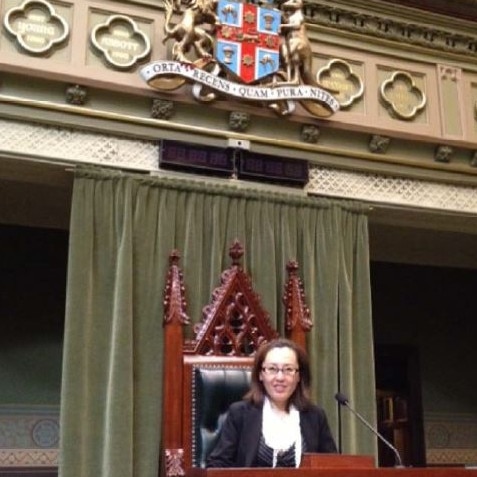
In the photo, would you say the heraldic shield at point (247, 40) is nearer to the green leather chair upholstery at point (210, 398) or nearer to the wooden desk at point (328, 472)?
the green leather chair upholstery at point (210, 398)

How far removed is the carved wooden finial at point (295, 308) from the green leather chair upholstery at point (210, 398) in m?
0.50

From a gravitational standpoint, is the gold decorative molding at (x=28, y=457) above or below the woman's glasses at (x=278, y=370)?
below

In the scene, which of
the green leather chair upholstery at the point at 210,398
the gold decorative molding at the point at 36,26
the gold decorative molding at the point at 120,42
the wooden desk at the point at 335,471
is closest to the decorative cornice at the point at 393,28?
the gold decorative molding at the point at 120,42

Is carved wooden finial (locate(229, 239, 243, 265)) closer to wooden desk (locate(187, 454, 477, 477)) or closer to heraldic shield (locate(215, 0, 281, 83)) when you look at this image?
heraldic shield (locate(215, 0, 281, 83))

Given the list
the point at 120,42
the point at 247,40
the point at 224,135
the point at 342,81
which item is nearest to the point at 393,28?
the point at 342,81

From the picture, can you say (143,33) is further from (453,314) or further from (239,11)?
(453,314)

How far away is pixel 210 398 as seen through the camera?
13.9 ft

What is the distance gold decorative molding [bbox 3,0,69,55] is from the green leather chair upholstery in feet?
7.08

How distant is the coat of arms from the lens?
190 inches


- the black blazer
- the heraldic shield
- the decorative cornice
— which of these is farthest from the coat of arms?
the black blazer

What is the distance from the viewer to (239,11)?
203 inches

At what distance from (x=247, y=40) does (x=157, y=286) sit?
181cm

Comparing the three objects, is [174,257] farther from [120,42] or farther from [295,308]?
[120,42]

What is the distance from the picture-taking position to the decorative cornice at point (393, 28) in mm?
5496
